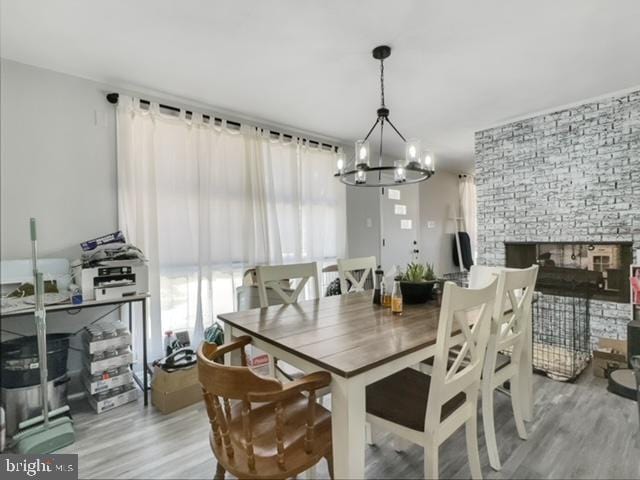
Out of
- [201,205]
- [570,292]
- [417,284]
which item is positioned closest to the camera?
[417,284]

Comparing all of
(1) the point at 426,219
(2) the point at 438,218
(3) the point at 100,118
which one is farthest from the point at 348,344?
(2) the point at 438,218

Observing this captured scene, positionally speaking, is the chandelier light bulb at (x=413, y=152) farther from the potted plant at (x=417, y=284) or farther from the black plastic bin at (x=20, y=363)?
the black plastic bin at (x=20, y=363)

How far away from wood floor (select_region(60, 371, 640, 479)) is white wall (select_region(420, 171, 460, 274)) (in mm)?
3476

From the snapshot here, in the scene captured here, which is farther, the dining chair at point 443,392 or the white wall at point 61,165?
the white wall at point 61,165

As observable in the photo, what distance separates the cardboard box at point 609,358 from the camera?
7.95ft

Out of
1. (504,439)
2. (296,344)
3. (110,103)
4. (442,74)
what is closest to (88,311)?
(110,103)

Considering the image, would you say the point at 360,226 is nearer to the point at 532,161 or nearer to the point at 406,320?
the point at 532,161

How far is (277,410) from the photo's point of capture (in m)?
0.90

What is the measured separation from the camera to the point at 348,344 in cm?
122

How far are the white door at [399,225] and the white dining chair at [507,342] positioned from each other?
251 cm

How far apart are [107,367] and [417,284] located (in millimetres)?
2027

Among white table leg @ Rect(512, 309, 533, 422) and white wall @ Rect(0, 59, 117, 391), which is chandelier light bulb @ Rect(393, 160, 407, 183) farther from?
white wall @ Rect(0, 59, 117, 391)

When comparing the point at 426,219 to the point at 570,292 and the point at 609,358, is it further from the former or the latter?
the point at 609,358

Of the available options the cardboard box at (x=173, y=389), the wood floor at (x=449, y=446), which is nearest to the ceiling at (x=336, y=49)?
the cardboard box at (x=173, y=389)
